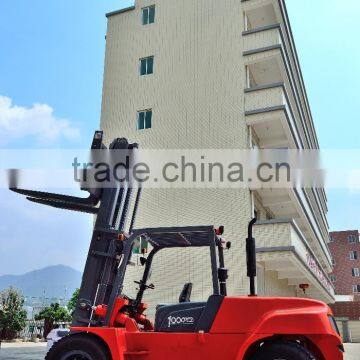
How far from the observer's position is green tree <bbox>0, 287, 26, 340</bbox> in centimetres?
3173

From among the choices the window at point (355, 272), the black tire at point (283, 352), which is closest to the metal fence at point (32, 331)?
the black tire at point (283, 352)

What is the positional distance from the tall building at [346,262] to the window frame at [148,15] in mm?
65297

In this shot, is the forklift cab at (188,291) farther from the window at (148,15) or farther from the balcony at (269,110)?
the window at (148,15)

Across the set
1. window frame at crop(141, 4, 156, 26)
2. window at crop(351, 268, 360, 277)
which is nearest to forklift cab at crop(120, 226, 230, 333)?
window frame at crop(141, 4, 156, 26)

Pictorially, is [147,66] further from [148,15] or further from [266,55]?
[266,55]

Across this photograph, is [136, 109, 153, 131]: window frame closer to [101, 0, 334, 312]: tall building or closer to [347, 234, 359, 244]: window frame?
[101, 0, 334, 312]: tall building

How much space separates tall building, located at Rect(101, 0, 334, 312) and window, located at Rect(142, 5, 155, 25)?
6cm

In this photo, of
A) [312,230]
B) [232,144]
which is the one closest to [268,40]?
[232,144]

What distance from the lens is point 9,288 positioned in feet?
112

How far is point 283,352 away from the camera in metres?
6.30

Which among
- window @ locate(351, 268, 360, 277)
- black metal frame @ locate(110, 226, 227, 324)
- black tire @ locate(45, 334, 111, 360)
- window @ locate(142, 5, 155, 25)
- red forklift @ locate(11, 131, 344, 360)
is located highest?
window @ locate(142, 5, 155, 25)

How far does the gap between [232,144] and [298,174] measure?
15.3ft

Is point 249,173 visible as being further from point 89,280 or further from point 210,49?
point 89,280

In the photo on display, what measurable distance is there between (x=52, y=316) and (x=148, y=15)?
76.9ft
